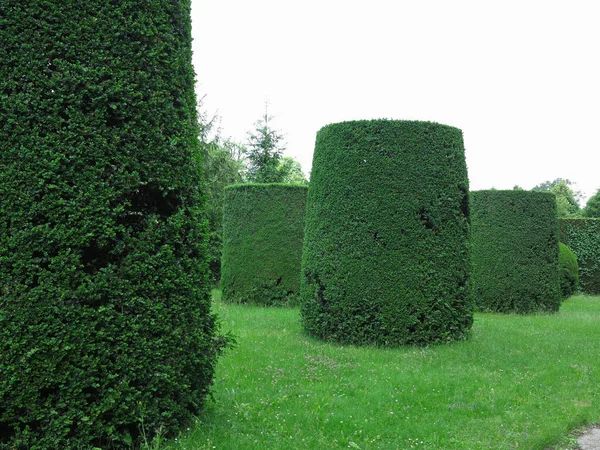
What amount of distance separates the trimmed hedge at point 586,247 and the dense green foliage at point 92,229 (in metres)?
20.4

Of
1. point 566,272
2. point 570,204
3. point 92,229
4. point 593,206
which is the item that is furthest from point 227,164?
point 570,204

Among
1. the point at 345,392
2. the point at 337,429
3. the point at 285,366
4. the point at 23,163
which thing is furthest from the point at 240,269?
the point at 23,163

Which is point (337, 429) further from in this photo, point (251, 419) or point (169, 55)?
point (169, 55)

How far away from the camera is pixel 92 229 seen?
3910mm

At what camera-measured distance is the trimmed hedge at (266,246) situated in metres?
13.8

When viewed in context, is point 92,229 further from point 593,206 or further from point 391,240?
point 593,206

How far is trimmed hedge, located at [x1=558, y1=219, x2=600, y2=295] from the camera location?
68.2ft

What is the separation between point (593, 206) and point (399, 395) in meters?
37.8

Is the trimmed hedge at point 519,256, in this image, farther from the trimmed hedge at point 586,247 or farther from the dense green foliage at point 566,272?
the trimmed hedge at point 586,247

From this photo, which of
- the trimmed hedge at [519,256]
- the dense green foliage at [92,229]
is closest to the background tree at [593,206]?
the trimmed hedge at [519,256]

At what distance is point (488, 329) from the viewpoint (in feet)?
33.9

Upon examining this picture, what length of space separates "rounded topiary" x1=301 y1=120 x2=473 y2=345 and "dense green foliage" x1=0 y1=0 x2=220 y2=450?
4368 mm

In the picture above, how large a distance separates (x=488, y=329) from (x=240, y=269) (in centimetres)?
669

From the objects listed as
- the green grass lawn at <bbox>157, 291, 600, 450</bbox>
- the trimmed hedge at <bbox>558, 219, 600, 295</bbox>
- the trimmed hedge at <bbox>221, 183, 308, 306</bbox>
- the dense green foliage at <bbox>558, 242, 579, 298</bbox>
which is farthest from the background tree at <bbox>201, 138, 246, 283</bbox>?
the trimmed hedge at <bbox>558, 219, 600, 295</bbox>
